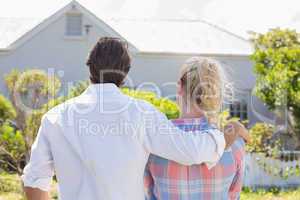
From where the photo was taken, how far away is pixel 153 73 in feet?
70.7

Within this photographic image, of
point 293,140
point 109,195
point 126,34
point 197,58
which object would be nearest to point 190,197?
point 109,195

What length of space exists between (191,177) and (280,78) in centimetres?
1370

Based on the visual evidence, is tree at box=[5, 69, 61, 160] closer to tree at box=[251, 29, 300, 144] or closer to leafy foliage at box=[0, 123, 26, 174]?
leafy foliage at box=[0, 123, 26, 174]

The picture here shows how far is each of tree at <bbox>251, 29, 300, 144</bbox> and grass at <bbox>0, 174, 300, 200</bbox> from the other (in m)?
4.66

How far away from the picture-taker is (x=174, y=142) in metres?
3.07

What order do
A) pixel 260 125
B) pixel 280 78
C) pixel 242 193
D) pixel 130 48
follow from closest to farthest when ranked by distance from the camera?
pixel 242 193 < pixel 280 78 < pixel 260 125 < pixel 130 48

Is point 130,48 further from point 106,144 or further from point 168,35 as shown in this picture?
point 106,144

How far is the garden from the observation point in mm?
10828

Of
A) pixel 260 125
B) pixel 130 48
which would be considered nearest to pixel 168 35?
pixel 130 48

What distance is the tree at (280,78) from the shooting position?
16469 mm

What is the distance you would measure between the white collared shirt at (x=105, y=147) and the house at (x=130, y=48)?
16479 millimetres

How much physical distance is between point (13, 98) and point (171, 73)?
10527mm

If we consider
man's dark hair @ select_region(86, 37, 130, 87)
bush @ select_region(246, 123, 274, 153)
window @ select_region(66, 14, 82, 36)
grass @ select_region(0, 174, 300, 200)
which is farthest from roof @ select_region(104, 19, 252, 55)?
man's dark hair @ select_region(86, 37, 130, 87)

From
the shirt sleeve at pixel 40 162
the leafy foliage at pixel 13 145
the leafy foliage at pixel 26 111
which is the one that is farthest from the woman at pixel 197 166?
the leafy foliage at pixel 13 145
